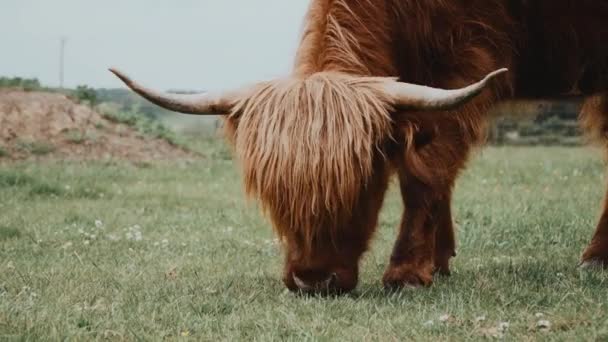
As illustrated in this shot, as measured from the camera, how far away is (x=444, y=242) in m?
5.68

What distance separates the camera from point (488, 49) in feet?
17.0

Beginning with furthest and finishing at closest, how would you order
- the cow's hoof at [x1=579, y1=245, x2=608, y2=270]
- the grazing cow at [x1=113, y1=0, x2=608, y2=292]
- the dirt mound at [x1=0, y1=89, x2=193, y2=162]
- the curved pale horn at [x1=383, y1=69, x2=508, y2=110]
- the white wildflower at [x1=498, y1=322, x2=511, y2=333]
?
the dirt mound at [x1=0, y1=89, x2=193, y2=162]
the cow's hoof at [x1=579, y1=245, x2=608, y2=270]
the grazing cow at [x1=113, y1=0, x2=608, y2=292]
the curved pale horn at [x1=383, y1=69, x2=508, y2=110]
the white wildflower at [x1=498, y1=322, x2=511, y2=333]

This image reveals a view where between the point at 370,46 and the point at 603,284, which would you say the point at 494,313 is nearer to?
the point at 603,284

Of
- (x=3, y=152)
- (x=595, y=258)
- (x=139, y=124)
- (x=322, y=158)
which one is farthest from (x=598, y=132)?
(x=139, y=124)

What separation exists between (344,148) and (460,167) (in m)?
1.07

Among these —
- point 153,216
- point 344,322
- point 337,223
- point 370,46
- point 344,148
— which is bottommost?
point 153,216

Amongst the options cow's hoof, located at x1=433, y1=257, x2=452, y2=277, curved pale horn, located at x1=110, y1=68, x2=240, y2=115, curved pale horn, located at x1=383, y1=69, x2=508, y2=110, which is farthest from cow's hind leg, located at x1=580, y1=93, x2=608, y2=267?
curved pale horn, located at x1=110, y1=68, x2=240, y2=115

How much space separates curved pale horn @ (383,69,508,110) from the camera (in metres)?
4.21

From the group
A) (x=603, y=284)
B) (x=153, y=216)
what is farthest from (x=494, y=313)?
(x=153, y=216)

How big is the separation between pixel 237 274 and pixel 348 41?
60.3 inches

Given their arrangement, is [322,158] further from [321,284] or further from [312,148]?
[321,284]

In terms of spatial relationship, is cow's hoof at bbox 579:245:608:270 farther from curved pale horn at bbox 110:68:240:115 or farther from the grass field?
curved pale horn at bbox 110:68:240:115

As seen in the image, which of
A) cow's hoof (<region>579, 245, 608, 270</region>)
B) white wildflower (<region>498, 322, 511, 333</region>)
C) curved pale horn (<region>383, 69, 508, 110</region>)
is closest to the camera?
white wildflower (<region>498, 322, 511, 333</region>)

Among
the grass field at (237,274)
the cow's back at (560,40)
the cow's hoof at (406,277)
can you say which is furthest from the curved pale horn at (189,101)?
the cow's back at (560,40)
